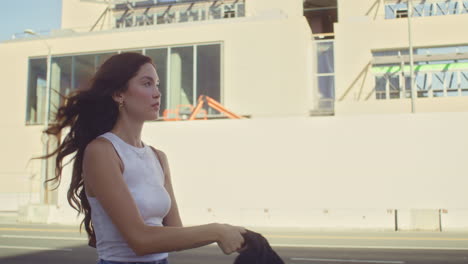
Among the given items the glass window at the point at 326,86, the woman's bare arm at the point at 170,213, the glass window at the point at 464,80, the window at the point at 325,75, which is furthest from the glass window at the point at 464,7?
the woman's bare arm at the point at 170,213

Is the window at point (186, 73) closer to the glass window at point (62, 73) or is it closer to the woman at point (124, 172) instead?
the glass window at point (62, 73)

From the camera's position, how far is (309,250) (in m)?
11.5

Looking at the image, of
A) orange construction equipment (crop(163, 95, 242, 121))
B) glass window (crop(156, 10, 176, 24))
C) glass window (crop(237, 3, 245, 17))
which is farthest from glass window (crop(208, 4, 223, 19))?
orange construction equipment (crop(163, 95, 242, 121))

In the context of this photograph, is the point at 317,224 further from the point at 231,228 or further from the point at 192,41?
the point at 231,228

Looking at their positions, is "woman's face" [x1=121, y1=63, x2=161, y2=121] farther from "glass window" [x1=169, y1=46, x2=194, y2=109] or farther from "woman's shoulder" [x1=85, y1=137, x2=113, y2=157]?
"glass window" [x1=169, y1=46, x2=194, y2=109]

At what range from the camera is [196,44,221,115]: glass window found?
90.9ft

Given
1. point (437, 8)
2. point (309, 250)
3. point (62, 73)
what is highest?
point (437, 8)

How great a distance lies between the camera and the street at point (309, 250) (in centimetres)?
989

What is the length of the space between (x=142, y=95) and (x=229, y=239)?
87 centimetres

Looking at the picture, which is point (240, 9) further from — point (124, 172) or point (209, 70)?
point (124, 172)

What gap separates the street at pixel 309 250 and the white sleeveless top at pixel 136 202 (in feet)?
25.1

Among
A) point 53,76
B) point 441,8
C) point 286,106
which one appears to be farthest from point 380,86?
point 53,76

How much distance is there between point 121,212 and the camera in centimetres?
199

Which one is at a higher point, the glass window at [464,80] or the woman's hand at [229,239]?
the glass window at [464,80]
